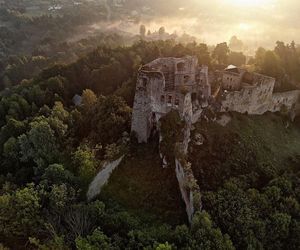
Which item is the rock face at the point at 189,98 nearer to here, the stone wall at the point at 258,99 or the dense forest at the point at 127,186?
the stone wall at the point at 258,99

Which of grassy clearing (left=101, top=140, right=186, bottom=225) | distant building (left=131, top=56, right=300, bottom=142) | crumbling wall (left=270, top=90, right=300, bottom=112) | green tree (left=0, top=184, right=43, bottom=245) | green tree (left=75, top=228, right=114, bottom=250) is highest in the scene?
distant building (left=131, top=56, right=300, bottom=142)

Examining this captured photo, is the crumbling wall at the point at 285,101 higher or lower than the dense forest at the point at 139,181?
higher

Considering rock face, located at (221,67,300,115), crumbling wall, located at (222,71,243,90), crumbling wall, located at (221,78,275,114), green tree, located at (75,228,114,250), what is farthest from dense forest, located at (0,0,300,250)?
crumbling wall, located at (222,71,243,90)

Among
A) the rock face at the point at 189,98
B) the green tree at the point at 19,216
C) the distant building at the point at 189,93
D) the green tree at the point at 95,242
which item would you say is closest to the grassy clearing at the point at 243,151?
the rock face at the point at 189,98

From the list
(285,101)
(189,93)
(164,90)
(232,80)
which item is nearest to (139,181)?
(164,90)

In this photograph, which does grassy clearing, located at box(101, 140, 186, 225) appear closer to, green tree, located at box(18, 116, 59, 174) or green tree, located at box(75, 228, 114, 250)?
green tree, located at box(75, 228, 114, 250)

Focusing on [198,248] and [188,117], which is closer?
[198,248]

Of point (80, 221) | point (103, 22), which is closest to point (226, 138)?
point (80, 221)

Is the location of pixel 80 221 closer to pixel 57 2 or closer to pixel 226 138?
pixel 226 138
